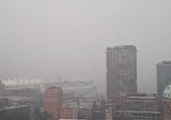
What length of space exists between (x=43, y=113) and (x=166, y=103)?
2167 mm

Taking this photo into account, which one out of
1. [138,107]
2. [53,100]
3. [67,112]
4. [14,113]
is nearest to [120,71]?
[138,107]

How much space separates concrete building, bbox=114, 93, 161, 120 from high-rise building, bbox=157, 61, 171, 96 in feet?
0.77

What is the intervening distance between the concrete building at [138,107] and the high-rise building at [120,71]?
162 millimetres

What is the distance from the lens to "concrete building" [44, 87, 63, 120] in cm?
639

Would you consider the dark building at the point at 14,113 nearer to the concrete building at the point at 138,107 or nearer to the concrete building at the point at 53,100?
the concrete building at the point at 53,100

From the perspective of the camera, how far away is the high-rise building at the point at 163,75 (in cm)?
642

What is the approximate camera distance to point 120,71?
800 centimetres

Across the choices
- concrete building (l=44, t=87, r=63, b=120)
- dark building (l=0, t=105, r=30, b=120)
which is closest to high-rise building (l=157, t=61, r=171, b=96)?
concrete building (l=44, t=87, r=63, b=120)

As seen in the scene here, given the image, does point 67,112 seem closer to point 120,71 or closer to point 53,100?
Answer: point 53,100

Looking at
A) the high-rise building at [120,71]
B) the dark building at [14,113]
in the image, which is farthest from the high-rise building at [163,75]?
the dark building at [14,113]

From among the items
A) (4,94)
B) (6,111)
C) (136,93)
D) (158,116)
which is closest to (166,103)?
(158,116)

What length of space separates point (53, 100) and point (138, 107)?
1520mm

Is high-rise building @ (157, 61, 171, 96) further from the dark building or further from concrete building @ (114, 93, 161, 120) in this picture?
the dark building

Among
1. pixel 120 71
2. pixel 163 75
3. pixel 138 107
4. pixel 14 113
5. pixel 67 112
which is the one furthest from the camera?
pixel 120 71
